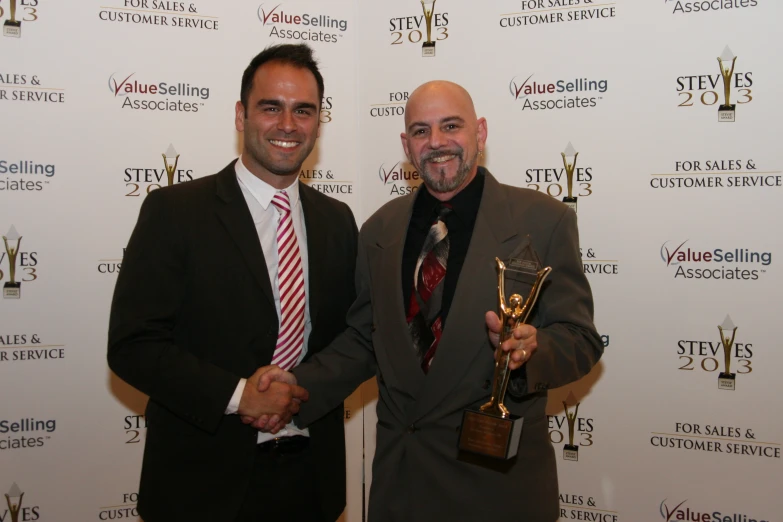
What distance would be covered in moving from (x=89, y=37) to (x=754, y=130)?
345cm

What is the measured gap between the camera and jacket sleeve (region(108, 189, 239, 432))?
2.46m

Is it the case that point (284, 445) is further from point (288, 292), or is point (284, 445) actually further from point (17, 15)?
point (17, 15)

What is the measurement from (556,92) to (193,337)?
7.67 feet

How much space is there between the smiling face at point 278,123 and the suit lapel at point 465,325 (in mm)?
888

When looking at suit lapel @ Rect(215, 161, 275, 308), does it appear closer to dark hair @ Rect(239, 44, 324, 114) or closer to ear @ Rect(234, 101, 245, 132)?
ear @ Rect(234, 101, 245, 132)

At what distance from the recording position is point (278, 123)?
2.79m

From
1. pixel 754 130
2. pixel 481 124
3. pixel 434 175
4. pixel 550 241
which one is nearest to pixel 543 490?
pixel 550 241

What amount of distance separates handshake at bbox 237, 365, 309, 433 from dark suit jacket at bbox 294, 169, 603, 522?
36 cm

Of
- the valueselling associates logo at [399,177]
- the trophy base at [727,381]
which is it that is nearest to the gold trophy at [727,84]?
the trophy base at [727,381]

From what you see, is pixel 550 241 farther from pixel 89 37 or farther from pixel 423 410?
pixel 89 37

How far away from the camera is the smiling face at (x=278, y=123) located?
278 cm

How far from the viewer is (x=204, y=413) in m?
2.47

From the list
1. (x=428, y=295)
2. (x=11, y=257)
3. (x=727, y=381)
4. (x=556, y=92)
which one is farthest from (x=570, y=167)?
(x=11, y=257)

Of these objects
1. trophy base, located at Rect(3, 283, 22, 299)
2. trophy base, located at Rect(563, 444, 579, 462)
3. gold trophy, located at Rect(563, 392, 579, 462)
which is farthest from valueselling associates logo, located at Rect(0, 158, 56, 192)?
trophy base, located at Rect(563, 444, 579, 462)
